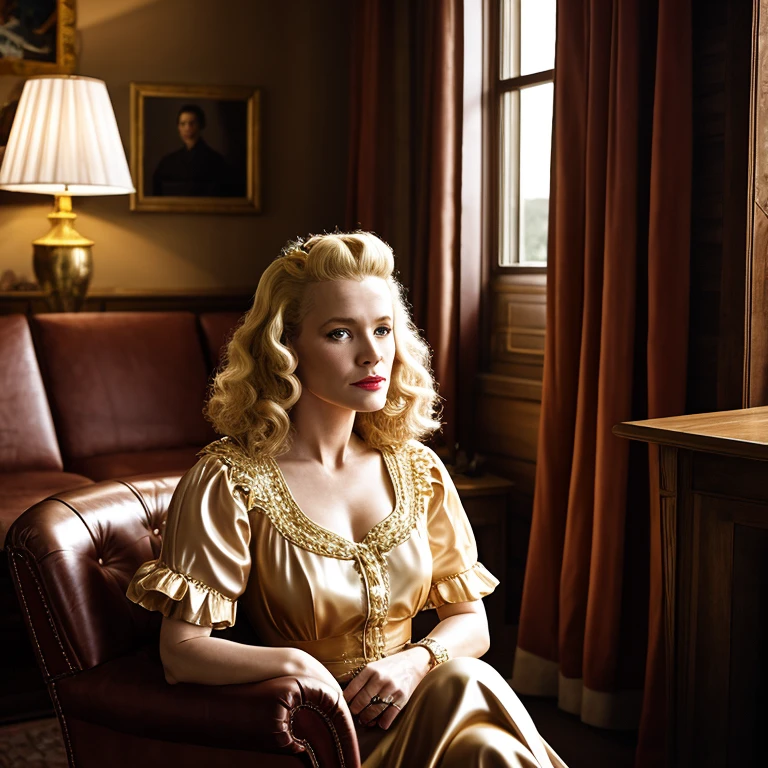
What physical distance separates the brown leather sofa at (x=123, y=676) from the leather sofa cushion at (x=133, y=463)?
168cm

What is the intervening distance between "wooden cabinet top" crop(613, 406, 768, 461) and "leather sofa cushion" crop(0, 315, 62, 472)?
253cm

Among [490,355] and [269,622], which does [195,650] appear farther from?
[490,355]

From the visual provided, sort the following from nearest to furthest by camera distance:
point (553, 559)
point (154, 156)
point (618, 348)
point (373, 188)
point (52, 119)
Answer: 1. point (618, 348)
2. point (553, 559)
3. point (52, 119)
4. point (373, 188)
5. point (154, 156)

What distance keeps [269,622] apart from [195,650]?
7.2 inches

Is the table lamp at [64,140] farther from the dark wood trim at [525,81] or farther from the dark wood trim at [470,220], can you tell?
the dark wood trim at [525,81]

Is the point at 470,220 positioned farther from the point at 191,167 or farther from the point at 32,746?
the point at 32,746

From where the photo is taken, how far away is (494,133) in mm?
4027

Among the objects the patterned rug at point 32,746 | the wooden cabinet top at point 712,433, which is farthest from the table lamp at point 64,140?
the wooden cabinet top at point 712,433

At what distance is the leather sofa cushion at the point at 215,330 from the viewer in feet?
14.4

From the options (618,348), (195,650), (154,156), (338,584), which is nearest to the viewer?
(195,650)

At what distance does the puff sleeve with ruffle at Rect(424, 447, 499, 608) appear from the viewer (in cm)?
193

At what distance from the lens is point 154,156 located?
467 centimetres

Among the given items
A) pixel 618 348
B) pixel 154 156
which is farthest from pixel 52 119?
pixel 618 348

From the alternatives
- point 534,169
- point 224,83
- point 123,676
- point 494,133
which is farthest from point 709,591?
point 224,83
